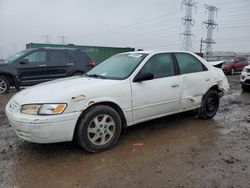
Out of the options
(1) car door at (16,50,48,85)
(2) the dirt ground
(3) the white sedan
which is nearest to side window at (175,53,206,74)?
(3) the white sedan

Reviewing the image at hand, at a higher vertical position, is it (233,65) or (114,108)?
(233,65)

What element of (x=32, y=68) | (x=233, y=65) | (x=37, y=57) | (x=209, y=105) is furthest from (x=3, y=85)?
(x=233, y=65)

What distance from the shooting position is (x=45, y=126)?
3656mm

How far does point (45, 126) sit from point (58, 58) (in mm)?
7484

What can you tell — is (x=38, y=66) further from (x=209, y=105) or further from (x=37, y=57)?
Answer: (x=209, y=105)

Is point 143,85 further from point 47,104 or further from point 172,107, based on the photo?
point 47,104

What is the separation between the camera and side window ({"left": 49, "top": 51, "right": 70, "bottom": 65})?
10.6 metres

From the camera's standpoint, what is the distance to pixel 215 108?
241 inches

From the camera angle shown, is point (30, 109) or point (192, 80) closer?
point (30, 109)

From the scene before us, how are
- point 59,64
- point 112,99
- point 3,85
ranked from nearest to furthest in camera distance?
point 112,99
point 3,85
point 59,64

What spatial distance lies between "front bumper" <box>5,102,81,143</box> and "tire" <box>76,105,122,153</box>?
147 mm

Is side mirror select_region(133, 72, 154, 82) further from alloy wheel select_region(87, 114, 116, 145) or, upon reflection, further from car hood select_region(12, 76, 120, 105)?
alloy wheel select_region(87, 114, 116, 145)

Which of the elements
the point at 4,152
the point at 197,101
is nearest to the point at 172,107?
the point at 197,101

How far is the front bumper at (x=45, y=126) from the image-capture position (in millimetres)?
3650
